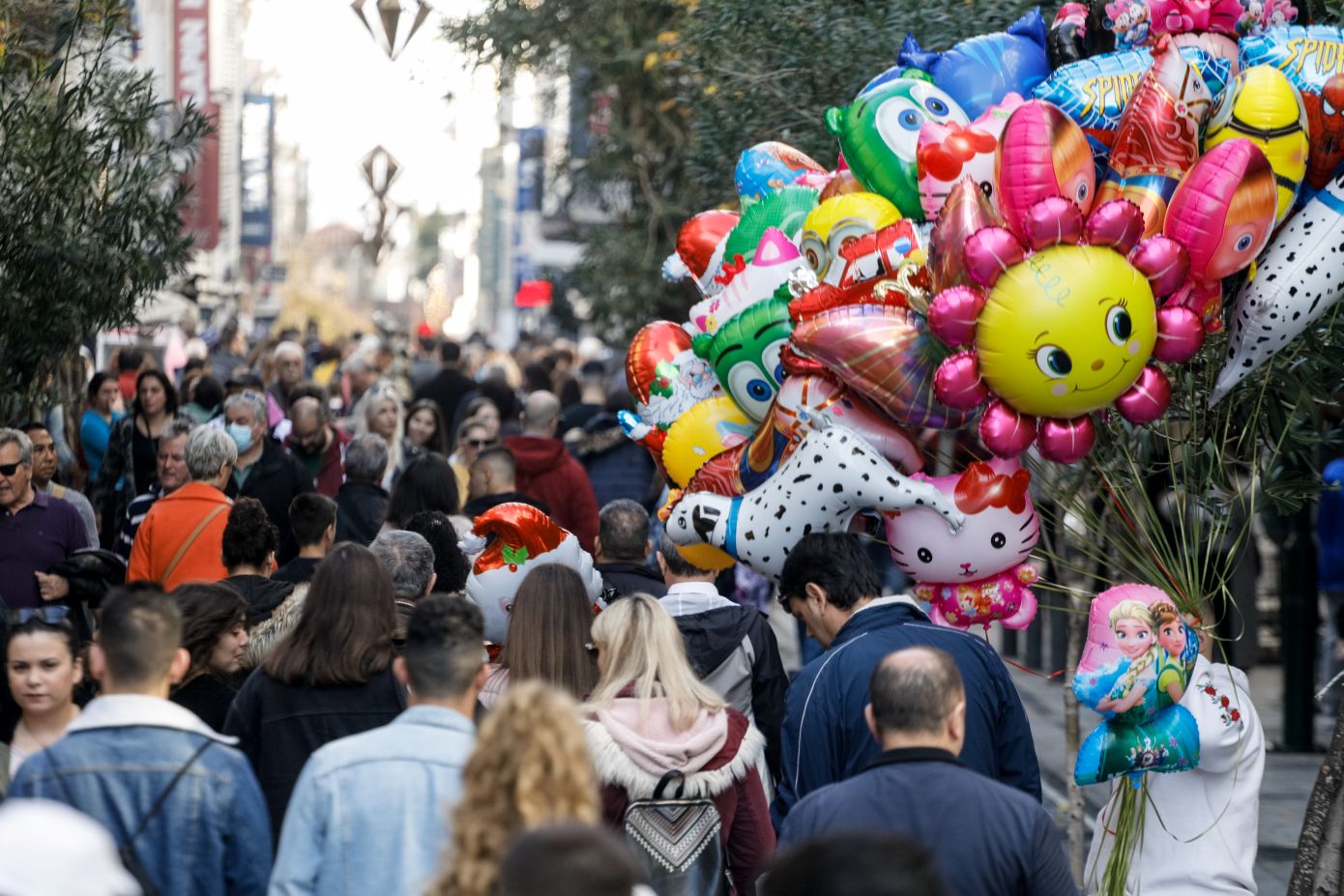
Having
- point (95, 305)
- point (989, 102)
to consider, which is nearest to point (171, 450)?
point (95, 305)

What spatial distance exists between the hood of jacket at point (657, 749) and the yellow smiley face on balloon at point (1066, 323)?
1.38 m

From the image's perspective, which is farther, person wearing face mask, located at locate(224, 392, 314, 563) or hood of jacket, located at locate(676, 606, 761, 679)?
person wearing face mask, located at locate(224, 392, 314, 563)

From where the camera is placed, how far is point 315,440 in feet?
36.3

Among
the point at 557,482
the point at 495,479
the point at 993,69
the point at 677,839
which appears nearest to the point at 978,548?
the point at 677,839

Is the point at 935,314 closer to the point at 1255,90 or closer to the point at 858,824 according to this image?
the point at 1255,90

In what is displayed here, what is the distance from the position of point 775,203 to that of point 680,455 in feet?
3.23

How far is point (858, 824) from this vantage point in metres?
4.03

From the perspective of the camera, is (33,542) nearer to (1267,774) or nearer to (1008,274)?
(1008,274)

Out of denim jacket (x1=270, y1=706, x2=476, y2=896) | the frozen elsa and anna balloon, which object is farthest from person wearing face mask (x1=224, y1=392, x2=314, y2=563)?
denim jacket (x1=270, y1=706, x2=476, y2=896)

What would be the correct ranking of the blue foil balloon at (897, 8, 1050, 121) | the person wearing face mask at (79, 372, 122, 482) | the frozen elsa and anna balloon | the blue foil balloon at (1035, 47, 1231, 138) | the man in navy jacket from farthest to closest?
the person wearing face mask at (79, 372, 122, 482), the blue foil balloon at (897, 8, 1050, 121), the blue foil balloon at (1035, 47, 1231, 138), the frozen elsa and anna balloon, the man in navy jacket

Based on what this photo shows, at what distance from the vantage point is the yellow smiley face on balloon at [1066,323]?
18.0 ft

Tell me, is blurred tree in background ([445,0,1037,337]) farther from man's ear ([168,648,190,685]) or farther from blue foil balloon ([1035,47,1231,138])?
man's ear ([168,648,190,685])

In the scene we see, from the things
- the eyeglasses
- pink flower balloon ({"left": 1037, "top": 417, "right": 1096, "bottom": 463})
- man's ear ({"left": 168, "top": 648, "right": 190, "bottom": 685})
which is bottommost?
the eyeglasses

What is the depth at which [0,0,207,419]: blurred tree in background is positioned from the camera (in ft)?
26.7
